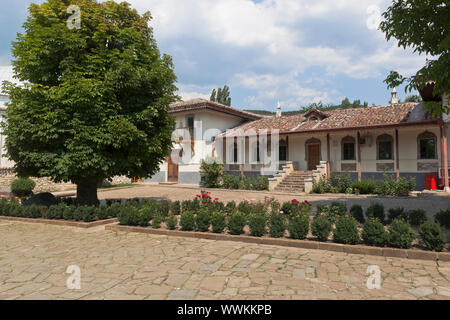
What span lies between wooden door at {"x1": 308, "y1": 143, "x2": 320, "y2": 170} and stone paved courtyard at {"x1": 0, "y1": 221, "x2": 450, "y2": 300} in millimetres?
14926

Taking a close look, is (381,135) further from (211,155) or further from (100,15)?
(100,15)

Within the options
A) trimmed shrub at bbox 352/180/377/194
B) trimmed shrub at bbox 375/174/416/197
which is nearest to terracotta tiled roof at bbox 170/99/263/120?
trimmed shrub at bbox 352/180/377/194

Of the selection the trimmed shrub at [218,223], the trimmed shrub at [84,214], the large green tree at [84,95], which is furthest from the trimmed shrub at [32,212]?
the trimmed shrub at [218,223]

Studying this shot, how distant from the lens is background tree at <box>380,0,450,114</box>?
6.21 m

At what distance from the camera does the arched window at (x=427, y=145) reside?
16.2 meters

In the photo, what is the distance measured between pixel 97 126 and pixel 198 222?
14.2 feet

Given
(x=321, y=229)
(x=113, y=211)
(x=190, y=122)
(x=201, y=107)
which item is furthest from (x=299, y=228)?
(x=190, y=122)

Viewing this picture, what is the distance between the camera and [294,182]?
18.3 m

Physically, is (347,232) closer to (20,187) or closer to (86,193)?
(86,193)

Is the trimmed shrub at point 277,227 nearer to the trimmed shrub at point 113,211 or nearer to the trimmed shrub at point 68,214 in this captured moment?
the trimmed shrub at point 113,211

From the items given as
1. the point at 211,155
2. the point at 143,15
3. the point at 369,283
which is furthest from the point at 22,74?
the point at 211,155

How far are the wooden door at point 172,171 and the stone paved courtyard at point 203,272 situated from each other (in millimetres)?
17629

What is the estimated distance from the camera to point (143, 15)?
10375 mm

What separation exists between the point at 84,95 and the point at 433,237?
342 inches
